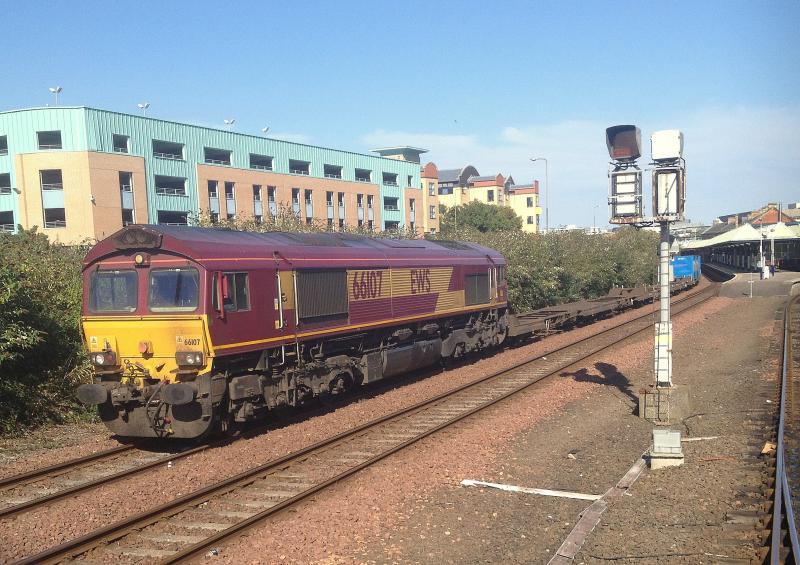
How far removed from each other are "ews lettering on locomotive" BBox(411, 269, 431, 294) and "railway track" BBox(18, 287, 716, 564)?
10.9 ft

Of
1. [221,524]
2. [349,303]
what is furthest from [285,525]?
[349,303]

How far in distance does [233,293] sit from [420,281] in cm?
768

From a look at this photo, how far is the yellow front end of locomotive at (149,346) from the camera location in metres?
11.3

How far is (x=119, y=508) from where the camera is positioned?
9.12 m

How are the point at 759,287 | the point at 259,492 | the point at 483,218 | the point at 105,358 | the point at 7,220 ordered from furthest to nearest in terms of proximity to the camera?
the point at 483,218 → the point at 759,287 → the point at 7,220 → the point at 105,358 → the point at 259,492

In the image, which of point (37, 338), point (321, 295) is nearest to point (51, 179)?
point (37, 338)

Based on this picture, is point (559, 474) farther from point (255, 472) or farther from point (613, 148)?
point (613, 148)

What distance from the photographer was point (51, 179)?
43.8 m

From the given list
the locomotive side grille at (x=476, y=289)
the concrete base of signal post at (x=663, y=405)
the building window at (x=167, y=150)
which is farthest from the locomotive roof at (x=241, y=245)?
the building window at (x=167, y=150)

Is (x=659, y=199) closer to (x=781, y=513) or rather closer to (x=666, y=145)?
(x=666, y=145)

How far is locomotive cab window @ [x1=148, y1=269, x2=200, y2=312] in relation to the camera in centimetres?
1143

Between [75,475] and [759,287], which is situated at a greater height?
[75,475]

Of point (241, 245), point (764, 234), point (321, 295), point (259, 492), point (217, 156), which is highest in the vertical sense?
point (217, 156)

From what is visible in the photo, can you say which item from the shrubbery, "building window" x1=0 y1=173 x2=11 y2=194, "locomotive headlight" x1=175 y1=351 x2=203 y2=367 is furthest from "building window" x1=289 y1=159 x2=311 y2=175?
"locomotive headlight" x1=175 y1=351 x2=203 y2=367
